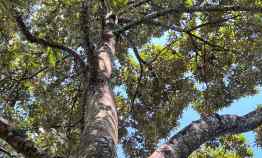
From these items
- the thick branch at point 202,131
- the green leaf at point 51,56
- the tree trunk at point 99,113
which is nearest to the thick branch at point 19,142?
the tree trunk at point 99,113

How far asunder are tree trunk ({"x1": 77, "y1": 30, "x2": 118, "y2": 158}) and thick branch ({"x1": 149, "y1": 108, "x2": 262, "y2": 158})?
575 millimetres

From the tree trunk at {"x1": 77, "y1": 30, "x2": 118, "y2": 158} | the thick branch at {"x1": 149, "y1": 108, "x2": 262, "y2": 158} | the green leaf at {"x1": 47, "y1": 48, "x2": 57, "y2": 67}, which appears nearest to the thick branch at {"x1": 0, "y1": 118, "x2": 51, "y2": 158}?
the tree trunk at {"x1": 77, "y1": 30, "x2": 118, "y2": 158}

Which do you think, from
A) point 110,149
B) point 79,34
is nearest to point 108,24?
point 79,34

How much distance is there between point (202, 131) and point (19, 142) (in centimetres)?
190

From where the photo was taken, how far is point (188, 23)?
39.5ft

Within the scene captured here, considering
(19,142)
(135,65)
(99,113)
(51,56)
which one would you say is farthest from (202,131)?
(135,65)

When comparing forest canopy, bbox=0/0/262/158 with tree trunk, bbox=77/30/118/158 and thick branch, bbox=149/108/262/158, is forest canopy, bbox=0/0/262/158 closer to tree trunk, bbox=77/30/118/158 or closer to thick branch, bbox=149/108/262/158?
tree trunk, bbox=77/30/118/158

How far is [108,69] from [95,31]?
8.25 ft

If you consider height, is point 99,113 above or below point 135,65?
below

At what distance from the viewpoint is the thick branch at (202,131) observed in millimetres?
4727

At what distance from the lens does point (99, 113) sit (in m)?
5.68

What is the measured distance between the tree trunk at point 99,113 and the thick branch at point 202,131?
1.89ft

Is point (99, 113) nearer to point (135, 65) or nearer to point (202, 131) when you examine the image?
point (202, 131)

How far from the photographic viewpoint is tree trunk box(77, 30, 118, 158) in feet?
15.9
